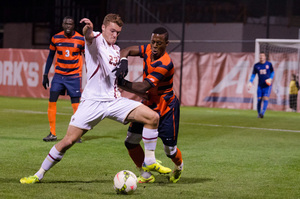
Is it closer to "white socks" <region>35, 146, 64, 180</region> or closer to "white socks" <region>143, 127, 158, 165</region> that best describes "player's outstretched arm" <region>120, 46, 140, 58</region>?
"white socks" <region>143, 127, 158, 165</region>

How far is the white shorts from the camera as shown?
5844mm

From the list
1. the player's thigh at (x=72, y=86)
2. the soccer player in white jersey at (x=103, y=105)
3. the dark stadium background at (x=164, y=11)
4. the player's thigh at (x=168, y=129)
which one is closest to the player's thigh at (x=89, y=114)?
the soccer player in white jersey at (x=103, y=105)

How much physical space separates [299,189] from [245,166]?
163cm

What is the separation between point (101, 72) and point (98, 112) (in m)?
0.46

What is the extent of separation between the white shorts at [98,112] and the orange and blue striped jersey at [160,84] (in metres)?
0.41

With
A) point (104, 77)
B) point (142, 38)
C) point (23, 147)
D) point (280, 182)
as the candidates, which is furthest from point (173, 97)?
point (142, 38)

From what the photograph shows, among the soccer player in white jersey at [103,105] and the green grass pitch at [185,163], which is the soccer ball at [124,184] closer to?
the green grass pitch at [185,163]

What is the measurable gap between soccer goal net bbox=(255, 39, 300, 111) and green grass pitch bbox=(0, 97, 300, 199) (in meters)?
7.72

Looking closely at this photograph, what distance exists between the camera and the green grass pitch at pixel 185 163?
5.91 metres

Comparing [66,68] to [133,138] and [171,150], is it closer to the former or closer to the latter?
[133,138]

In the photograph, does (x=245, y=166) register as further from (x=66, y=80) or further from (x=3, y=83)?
(x=3, y=83)

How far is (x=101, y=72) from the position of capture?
599 centimetres

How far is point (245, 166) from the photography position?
25.7 ft

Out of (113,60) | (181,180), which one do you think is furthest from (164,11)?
(113,60)
